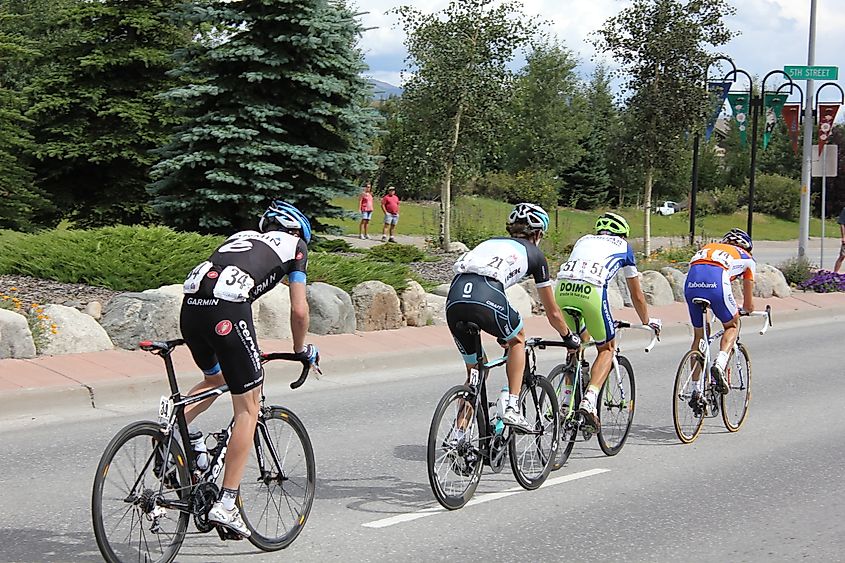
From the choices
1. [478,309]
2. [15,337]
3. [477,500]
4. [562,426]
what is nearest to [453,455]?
[477,500]

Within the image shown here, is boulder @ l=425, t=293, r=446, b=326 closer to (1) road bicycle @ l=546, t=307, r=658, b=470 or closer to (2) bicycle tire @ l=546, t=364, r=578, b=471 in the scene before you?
(1) road bicycle @ l=546, t=307, r=658, b=470

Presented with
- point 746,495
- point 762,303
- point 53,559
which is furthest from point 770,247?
point 53,559

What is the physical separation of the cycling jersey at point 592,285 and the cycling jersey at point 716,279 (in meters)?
1.56

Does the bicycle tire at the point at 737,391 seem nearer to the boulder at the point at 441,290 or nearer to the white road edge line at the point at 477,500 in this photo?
the white road edge line at the point at 477,500

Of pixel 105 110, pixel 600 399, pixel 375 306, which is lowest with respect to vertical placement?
pixel 600 399

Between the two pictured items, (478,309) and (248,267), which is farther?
(478,309)

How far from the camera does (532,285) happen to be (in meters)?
17.8

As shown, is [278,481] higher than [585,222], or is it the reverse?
[585,222]

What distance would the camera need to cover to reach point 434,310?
50.3 feet

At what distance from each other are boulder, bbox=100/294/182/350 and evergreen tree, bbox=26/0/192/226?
43.4 ft

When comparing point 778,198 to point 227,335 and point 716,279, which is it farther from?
point 227,335

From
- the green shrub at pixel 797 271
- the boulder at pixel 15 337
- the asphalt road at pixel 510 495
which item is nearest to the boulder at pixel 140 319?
the boulder at pixel 15 337

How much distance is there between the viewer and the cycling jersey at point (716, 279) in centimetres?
930

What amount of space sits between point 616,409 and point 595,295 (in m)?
1.10
